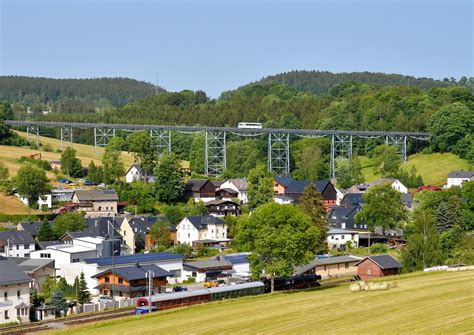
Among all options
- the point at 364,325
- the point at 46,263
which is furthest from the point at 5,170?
the point at 364,325

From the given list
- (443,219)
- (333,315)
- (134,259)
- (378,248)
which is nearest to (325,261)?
(378,248)

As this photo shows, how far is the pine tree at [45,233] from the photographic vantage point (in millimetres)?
59250

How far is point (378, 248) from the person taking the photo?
5831 cm

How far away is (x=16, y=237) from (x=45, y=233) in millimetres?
3201

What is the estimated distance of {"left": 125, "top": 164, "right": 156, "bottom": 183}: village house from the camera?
271ft

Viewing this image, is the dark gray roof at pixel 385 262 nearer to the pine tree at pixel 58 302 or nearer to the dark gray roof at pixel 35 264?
the dark gray roof at pixel 35 264

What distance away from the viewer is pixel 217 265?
51250 mm

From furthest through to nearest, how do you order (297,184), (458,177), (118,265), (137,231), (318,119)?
(318,119) → (458,177) → (297,184) → (137,231) → (118,265)

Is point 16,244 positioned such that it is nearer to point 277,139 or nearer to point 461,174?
point 461,174

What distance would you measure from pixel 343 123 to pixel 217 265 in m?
60.7

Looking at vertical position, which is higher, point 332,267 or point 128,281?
point 128,281

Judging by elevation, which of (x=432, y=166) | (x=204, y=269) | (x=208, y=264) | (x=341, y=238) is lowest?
(x=204, y=269)

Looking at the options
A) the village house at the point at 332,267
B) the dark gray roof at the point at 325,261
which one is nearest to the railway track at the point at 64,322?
the dark gray roof at the point at 325,261

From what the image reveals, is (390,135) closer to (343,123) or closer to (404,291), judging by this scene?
(343,123)
